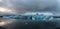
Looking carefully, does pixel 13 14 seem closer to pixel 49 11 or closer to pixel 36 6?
pixel 36 6

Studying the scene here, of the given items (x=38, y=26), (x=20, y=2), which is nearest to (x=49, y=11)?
(x=38, y=26)

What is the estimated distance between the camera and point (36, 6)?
2.63 feet

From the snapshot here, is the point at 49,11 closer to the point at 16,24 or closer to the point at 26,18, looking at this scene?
the point at 26,18

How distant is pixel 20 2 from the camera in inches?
31.9

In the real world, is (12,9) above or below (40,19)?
above

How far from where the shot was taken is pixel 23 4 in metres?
0.81

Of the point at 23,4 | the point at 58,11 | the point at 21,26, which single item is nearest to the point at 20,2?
the point at 23,4

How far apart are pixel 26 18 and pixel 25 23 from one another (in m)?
0.06

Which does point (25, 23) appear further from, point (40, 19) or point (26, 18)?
point (40, 19)

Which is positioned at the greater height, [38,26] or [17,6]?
[17,6]

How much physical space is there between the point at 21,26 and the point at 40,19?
221 millimetres

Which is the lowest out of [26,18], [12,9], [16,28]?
[16,28]

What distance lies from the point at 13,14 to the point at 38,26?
1.00 ft

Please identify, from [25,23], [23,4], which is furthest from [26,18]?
[23,4]
